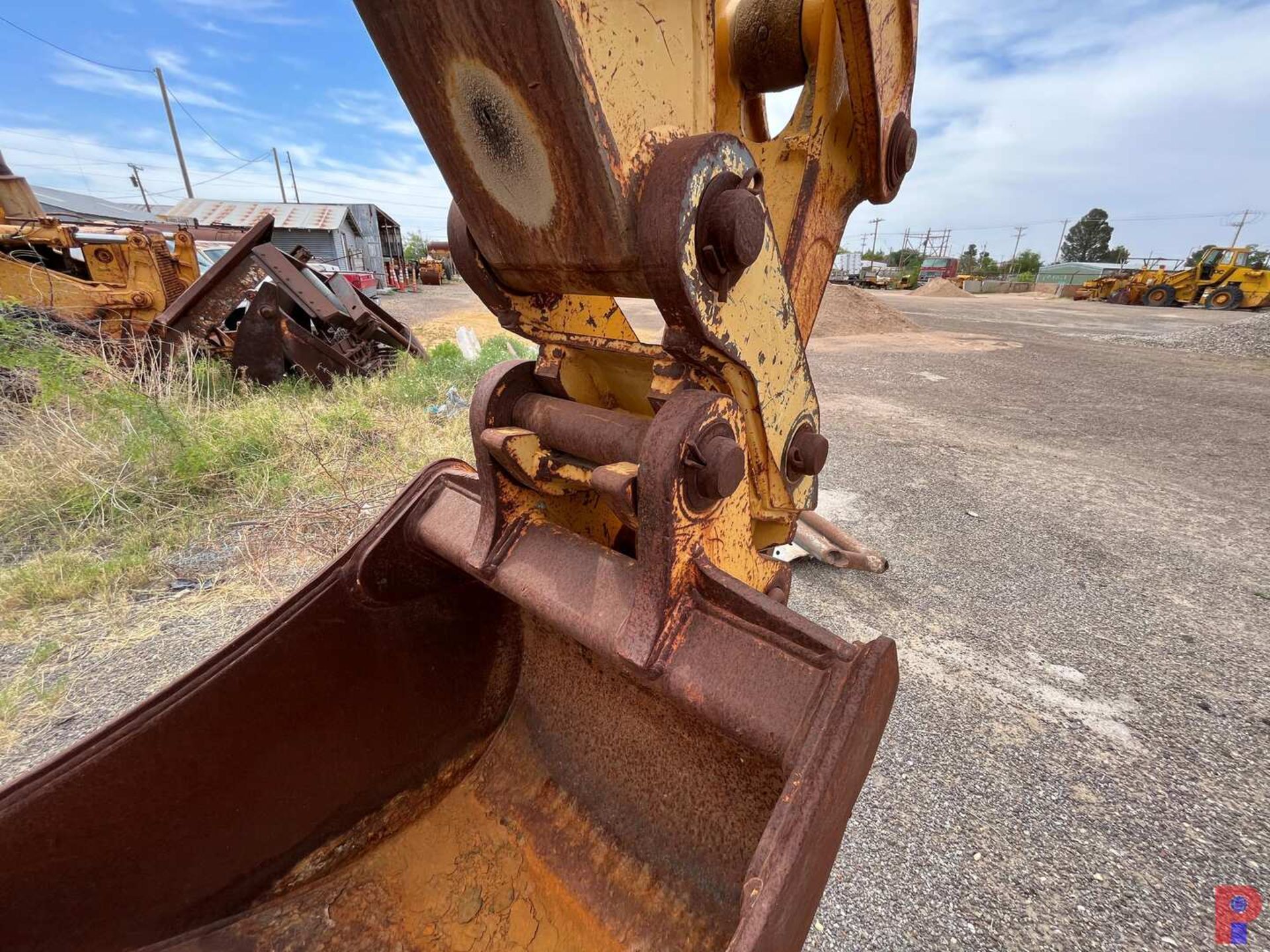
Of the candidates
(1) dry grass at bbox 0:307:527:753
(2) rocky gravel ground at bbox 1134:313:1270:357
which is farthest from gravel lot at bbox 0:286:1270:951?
(2) rocky gravel ground at bbox 1134:313:1270:357

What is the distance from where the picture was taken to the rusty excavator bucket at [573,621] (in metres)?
0.89

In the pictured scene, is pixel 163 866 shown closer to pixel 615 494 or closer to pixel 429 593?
pixel 429 593

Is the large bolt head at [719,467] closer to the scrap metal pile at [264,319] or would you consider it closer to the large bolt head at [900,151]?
the large bolt head at [900,151]

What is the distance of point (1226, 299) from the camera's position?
23.5 meters

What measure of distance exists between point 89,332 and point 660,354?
7073mm

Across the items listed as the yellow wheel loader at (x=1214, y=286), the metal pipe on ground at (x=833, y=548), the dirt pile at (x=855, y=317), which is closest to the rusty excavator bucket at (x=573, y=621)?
the metal pipe on ground at (x=833, y=548)

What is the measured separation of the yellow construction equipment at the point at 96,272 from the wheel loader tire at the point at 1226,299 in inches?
1298

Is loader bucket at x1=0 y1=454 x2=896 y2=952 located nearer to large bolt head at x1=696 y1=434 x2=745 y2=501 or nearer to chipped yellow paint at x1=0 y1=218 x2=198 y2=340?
large bolt head at x1=696 y1=434 x2=745 y2=501

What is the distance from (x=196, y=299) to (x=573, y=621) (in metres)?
6.31

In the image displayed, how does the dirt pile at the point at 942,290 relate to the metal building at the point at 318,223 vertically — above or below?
below

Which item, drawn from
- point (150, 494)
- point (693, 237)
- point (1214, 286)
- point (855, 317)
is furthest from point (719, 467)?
point (1214, 286)

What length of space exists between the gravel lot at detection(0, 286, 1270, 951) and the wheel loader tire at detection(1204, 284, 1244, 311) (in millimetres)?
25427

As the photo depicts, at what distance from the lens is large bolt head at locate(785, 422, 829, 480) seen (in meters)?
1.43

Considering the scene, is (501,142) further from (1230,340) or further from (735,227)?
(1230,340)
